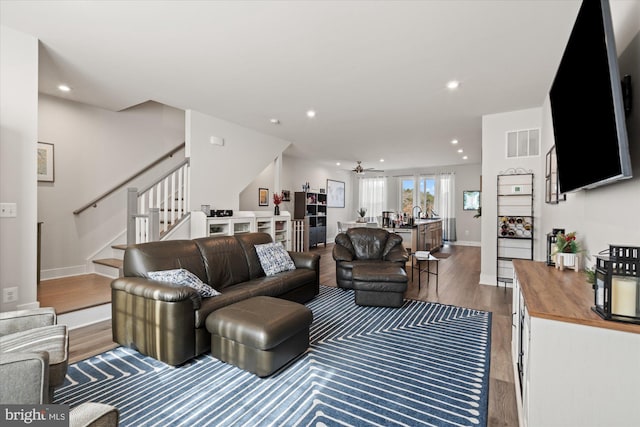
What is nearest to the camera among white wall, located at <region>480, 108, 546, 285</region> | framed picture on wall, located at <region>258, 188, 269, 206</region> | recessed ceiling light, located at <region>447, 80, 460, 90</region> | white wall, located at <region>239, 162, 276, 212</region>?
recessed ceiling light, located at <region>447, 80, 460, 90</region>

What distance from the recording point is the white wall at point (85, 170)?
14.2 feet

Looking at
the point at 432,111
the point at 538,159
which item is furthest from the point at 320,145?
the point at 538,159

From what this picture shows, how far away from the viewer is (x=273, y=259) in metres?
3.77

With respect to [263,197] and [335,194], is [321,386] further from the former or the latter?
[335,194]

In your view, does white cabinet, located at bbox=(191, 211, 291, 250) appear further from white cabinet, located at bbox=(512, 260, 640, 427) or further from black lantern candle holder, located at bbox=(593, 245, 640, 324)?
black lantern candle holder, located at bbox=(593, 245, 640, 324)

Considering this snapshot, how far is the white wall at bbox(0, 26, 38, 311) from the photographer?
2.69 meters

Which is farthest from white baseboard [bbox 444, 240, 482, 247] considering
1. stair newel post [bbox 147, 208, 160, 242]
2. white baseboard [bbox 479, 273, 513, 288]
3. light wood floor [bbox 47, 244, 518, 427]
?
stair newel post [bbox 147, 208, 160, 242]

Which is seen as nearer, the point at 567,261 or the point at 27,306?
the point at 567,261

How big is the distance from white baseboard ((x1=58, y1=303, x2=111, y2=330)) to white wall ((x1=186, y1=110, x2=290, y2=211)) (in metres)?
1.90

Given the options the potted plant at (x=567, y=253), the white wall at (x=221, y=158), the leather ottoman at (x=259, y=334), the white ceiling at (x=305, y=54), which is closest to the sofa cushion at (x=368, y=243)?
the white ceiling at (x=305, y=54)

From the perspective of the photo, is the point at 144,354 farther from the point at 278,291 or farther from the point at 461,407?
the point at 461,407

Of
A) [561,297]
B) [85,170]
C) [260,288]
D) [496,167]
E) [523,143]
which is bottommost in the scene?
[260,288]

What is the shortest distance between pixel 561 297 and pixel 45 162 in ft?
19.1

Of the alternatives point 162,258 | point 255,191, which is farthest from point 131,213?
point 255,191
